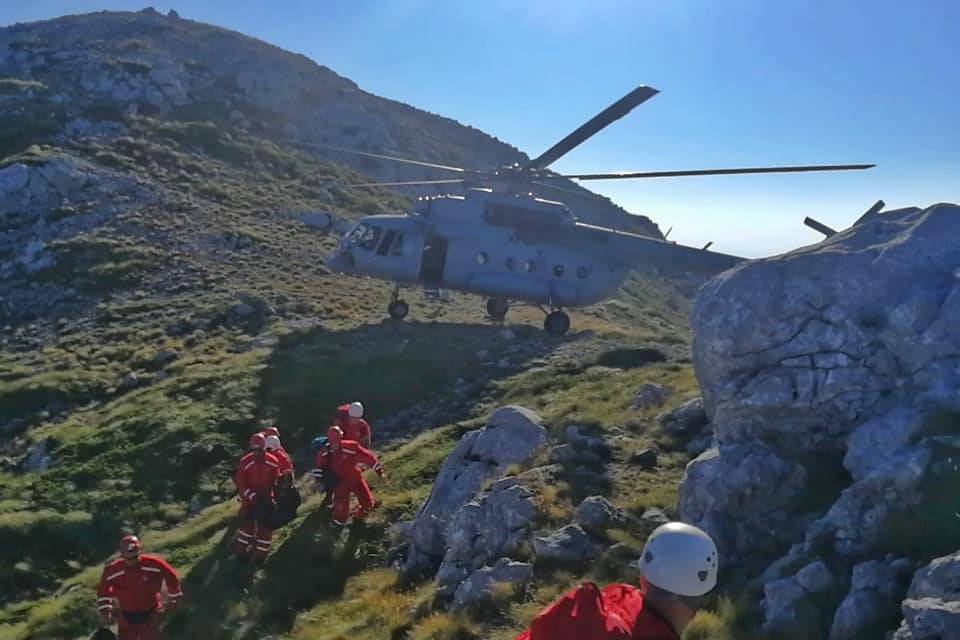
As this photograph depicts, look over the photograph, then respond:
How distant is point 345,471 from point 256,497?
140 cm

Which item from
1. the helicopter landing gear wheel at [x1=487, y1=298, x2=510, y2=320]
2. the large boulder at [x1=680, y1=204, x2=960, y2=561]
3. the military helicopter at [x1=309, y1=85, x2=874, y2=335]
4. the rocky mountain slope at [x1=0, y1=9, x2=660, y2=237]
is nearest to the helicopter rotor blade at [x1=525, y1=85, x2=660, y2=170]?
the military helicopter at [x1=309, y1=85, x2=874, y2=335]

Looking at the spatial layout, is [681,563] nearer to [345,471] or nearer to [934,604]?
[934,604]

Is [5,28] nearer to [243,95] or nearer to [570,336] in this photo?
[243,95]

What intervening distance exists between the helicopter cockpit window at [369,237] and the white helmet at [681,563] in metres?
20.7

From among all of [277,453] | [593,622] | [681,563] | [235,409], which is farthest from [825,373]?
[235,409]

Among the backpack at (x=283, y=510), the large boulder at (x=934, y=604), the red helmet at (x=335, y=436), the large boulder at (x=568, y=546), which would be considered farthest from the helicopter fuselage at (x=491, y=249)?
the large boulder at (x=934, y=604)

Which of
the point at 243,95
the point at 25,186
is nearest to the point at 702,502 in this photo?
the point at 25,186

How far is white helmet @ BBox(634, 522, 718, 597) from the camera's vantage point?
4.01 metres

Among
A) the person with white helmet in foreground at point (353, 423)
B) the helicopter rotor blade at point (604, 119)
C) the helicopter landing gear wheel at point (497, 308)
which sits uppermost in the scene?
the helicopter rotor blade at point (604, 119)

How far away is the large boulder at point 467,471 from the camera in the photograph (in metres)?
10.6

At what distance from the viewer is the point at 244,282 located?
30.3 meters

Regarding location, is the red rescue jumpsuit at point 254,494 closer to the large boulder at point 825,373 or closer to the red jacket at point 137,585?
the red jacket at point 137,585

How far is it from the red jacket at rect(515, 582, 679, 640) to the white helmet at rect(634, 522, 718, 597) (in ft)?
0.60

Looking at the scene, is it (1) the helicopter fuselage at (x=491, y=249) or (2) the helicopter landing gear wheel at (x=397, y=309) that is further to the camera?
(2) the helicopter landing gear wheel at (x=397, y=309)
